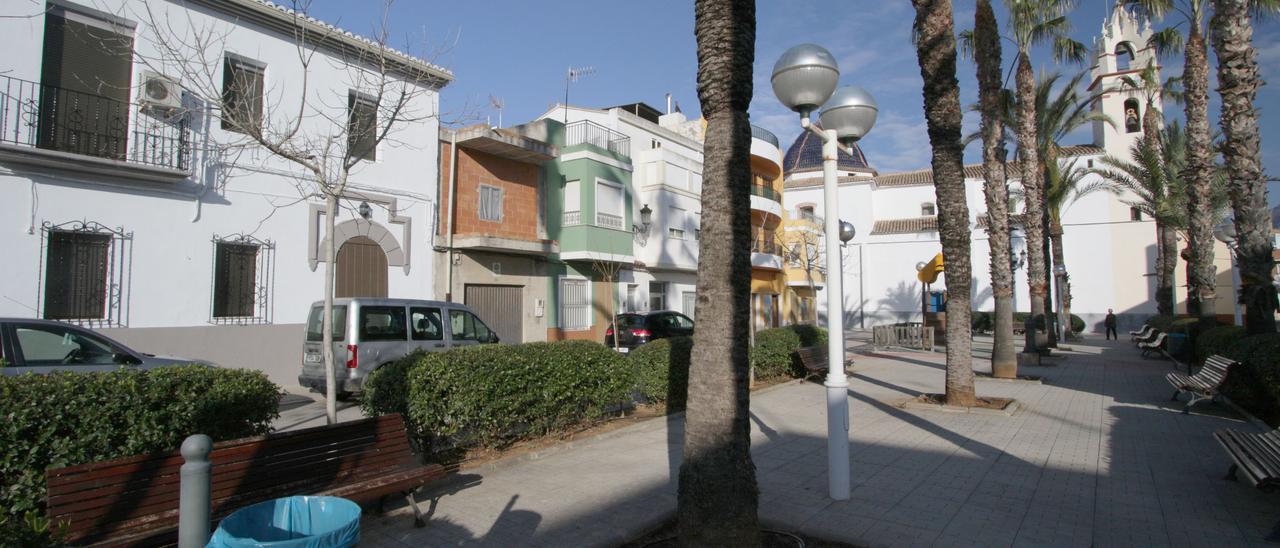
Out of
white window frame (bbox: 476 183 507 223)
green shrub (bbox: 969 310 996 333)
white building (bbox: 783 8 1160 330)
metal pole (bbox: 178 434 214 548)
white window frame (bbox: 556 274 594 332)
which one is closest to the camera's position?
metal pole (bbox: 178 434 214 548)

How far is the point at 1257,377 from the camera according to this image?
335 inches

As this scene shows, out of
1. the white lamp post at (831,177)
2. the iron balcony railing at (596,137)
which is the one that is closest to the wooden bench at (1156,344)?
the iron balcony railing at (596,137)

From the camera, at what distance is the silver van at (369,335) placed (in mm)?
10773

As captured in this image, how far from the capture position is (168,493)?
13.6ft

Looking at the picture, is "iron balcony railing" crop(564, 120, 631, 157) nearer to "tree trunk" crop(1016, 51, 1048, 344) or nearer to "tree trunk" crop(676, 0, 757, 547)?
"tree trunk" crop(1016, 51, 1048, 344)

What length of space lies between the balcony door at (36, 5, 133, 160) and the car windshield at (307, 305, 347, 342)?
4.01m

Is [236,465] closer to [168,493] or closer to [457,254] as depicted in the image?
[168,493]

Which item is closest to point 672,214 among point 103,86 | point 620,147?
point 620,147

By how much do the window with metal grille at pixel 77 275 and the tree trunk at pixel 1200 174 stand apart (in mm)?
19847

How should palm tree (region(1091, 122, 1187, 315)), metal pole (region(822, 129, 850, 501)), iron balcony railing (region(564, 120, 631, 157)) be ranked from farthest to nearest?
palm tree (region(1091, 122, 1187, 315)), iron balcony railing (region(564, 120, 631, 157)), metal pole (region(822, 129, 850, 501))

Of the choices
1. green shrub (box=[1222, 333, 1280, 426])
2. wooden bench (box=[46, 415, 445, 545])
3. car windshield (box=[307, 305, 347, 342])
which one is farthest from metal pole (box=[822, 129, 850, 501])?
car windshield (box=[307, 305, 347, 342])

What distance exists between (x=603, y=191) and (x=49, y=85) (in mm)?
13826

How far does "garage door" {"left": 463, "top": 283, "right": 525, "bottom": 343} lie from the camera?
18.0 metres

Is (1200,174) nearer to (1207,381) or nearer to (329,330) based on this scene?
(1207,381)
